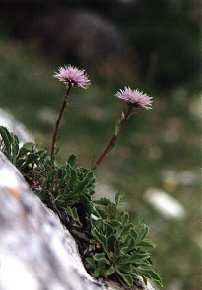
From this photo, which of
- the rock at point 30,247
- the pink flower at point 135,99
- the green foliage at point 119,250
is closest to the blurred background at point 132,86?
the green foliage at point 119,250

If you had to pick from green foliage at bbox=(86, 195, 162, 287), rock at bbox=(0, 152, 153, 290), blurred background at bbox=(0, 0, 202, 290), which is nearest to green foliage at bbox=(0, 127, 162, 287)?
green foliage at bbox=(86, 195, 162, 287)

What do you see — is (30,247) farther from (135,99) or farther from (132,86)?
(132,86)

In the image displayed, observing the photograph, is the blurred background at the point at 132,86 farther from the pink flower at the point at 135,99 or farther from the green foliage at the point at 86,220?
the pink flower at the point at 135,99

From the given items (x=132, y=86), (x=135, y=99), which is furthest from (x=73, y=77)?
(x=132, y=86)

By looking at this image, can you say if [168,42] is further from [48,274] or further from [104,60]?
[48,274]

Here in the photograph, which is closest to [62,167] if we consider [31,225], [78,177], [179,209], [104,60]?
[78,177]

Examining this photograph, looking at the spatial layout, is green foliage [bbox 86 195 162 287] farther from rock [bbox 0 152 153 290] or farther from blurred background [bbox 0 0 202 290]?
blurred background [bbox 0 0 202 290]

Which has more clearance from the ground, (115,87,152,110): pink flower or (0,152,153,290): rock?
(115,87,152,110): pink flower
